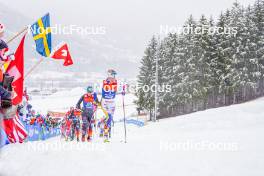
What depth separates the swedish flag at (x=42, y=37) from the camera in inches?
317

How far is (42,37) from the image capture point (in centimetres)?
809

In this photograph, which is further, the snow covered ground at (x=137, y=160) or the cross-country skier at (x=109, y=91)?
the cross-country skier at (x=109, y=91)

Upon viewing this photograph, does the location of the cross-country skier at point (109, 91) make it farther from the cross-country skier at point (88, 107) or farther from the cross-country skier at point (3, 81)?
the cross-country skier at point (3, 81)

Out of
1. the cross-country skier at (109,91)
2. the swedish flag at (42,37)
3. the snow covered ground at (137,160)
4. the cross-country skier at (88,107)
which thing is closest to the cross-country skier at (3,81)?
the snow covered ground at (137,160)

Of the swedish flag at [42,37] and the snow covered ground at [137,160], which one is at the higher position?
the swedish flag at [42,37]

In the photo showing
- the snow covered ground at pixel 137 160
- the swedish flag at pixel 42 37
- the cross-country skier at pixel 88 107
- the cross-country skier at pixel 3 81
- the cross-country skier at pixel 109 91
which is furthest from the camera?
the cross-country skier at pixel 109 91

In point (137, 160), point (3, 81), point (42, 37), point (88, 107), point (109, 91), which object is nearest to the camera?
point (3, 81)

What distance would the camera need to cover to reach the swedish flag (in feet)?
26.4

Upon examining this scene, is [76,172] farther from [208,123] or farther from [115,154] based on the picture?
[208,123]

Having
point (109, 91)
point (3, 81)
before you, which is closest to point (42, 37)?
point (3, 81)

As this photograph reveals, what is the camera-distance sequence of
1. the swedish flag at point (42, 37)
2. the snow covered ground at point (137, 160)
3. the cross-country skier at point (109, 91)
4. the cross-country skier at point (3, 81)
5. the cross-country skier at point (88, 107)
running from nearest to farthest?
the cross-country skier at point (3, 81) → the snow covered ground at point (137, 160) → the swedish flag at point (42, 37) → the cross-country skier at point (88, 107) → the cross-country skier at point (109, 91)

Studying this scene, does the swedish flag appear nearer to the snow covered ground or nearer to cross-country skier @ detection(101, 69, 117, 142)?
the snow covered ground

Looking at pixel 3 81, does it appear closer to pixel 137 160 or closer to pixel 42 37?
pixel 42 37

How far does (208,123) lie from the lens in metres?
19.4
